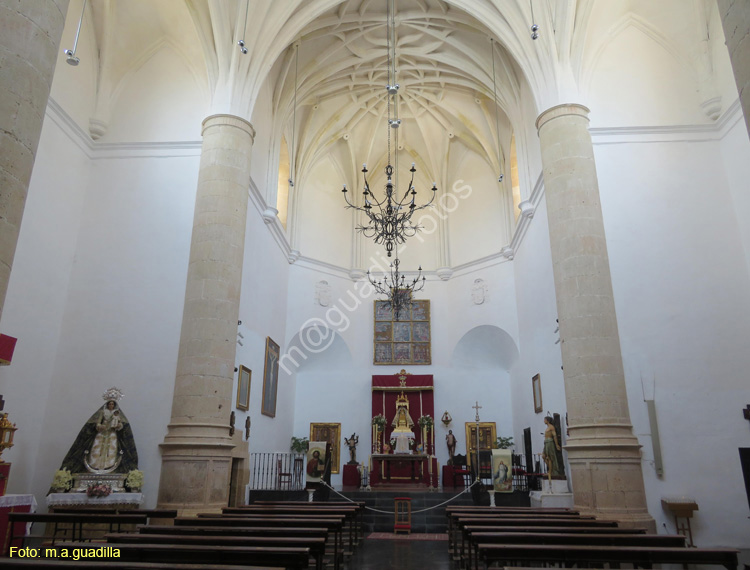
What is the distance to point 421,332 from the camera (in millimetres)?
18797

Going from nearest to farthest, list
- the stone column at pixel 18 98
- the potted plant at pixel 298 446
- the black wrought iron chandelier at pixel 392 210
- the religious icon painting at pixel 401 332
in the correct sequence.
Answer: the stone column at pixel 18 98 → the black wrought iron chandelier at pixel 392 210 → the potted plant at pixel 298 446 → the religious icon painting at pixel 401 332

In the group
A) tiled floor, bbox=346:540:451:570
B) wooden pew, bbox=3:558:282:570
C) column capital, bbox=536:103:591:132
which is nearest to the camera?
wooden pew, bbox=3:558:282:570

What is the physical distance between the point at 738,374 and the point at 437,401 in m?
9.55

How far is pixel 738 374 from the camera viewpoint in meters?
9.74

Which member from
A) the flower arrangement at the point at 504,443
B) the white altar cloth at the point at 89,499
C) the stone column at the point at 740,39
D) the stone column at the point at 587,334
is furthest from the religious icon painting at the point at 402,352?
the stone column at the point at 740,39

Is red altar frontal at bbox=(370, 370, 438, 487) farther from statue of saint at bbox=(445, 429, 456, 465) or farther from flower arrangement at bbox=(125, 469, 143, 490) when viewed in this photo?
flower arrangement at bbox=(125, 469, 143, 490)

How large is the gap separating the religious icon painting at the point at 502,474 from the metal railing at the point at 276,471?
4.66 metres

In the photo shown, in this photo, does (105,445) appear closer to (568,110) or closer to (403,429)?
(403,429)

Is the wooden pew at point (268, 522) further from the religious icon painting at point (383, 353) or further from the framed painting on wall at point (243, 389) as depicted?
the religious icon painting at point (383, 353)

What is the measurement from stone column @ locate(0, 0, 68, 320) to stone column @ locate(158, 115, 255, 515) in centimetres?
595

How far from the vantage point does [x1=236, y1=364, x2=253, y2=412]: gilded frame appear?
12.0 meters

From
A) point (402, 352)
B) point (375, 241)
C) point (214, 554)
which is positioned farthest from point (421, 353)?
point (214, 554)

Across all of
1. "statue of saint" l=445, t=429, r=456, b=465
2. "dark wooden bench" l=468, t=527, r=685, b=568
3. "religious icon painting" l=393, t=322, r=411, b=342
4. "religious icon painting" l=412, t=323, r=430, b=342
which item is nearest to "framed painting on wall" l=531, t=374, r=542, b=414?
"statue of saint" l=445, t=429, r=456, b=465

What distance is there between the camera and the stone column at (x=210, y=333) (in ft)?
29.4
